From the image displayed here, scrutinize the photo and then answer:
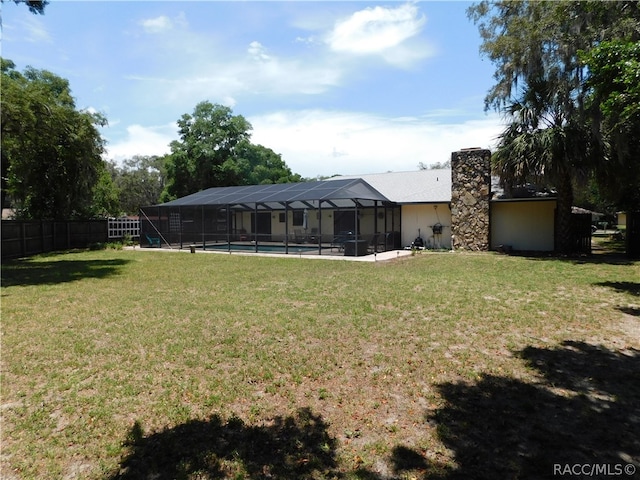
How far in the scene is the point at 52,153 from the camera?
64.7ft

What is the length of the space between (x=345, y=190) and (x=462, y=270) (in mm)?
7159

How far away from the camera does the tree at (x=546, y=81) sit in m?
12.4

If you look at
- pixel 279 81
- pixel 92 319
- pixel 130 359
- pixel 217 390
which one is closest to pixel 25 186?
pixel 279 81

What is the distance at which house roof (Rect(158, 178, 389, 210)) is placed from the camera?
55.2ft

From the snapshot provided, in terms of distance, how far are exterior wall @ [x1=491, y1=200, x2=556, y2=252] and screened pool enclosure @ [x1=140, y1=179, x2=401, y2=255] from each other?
455 centimetres

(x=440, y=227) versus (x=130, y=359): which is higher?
(x=440, y=227)

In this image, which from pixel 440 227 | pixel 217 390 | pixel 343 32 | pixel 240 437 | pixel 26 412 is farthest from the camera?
pixel 440 227

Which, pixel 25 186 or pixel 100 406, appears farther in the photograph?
pixel 25 186

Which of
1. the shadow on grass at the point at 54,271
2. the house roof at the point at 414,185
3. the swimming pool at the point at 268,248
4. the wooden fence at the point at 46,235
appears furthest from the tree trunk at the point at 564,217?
the wooden fence at the point at 46,235

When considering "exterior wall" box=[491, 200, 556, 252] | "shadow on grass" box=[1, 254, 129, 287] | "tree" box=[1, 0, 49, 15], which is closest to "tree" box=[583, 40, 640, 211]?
"exterior wall" box=[491, 200, 556, 252]

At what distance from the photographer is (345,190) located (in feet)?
55.7

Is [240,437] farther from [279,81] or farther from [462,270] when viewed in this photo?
[279,81]

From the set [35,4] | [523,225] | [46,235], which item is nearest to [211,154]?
[46,235]

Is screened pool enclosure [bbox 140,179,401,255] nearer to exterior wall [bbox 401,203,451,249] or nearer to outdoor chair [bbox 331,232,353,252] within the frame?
outdoor chair [bbox 331,232,353,252]
